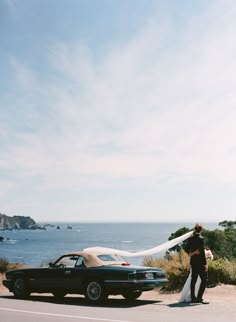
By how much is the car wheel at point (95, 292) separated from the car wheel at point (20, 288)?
6.89 ft

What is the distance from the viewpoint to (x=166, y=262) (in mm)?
17531

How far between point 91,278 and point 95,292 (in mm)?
361

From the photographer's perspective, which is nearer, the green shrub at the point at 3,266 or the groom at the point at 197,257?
the groom at the point at 197,257

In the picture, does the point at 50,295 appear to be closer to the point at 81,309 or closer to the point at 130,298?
the point at 130,298

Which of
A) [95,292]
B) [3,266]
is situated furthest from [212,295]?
[3,266]

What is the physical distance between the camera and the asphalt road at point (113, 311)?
9688mm

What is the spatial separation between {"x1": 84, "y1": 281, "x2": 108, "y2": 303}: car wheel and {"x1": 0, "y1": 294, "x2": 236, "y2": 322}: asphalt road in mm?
238

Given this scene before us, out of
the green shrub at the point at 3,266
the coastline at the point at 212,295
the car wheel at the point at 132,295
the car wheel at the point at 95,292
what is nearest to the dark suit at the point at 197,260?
the coastline at the point at 212,295

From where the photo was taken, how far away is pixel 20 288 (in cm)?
1407

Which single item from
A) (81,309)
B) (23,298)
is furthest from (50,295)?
(81,309)

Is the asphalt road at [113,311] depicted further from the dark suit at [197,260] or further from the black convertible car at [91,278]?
the dark suit at [197,260]

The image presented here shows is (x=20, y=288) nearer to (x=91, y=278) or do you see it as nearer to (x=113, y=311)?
(x=91, y=278)

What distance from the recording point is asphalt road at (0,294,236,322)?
31.8ft

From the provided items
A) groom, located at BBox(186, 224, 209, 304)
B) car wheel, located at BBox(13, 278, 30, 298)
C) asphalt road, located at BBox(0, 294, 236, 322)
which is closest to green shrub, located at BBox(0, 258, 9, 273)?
car wheel, located at BBox(13, 278, 30, 298)
